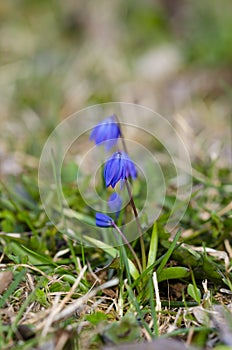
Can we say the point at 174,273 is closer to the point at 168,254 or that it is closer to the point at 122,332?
the point at 168,254

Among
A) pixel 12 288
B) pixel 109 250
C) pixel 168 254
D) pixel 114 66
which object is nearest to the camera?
pixel 12 288

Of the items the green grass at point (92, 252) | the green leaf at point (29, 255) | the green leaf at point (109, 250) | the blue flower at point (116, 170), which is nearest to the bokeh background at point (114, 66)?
the green grass at point (92, 252)

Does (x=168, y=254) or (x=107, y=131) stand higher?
(x=107, y=131)

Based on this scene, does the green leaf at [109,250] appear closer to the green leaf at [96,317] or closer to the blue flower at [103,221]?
the blue flower at [103,221]

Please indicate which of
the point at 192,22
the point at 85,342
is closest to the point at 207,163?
the point at 85,342

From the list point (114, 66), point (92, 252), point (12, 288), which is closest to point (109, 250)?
point (92, 252)

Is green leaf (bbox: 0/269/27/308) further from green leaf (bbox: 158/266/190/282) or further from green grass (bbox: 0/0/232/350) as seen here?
green leaf (bbox: 158/266/190/282)

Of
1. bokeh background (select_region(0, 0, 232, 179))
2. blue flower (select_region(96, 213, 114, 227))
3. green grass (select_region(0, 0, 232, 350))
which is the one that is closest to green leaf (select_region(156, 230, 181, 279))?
green grass (select_region(0, 0, 232, 350))

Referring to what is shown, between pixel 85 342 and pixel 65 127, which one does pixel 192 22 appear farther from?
pixel 85 342

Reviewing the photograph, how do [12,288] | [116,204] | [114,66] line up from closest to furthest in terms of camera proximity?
1. [12,288]
2. [116,204]
3. [114,66]
